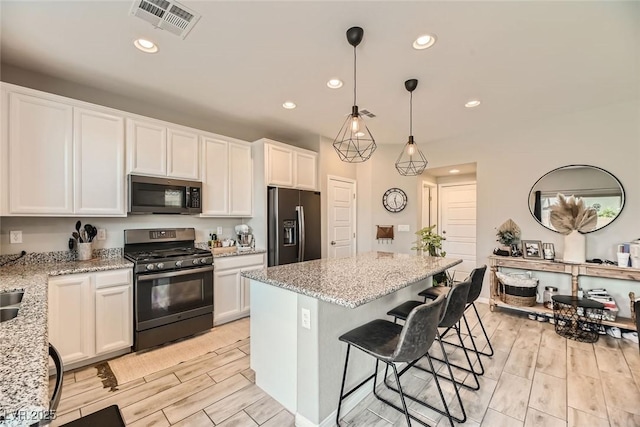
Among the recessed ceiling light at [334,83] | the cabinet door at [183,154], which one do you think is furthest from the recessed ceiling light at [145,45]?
the recessed ceiling light at [334,83]

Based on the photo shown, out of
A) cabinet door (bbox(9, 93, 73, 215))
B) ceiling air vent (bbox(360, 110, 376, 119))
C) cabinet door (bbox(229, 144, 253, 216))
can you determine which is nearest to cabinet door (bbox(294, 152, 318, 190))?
cabinet door (bbox(229, 144, 253, 216))

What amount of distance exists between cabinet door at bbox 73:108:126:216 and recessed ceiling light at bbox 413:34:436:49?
289 cm

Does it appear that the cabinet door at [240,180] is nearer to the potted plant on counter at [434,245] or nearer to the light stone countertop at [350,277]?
the light stone countertop at [350,277]

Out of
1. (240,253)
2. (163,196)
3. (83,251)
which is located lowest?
(240,253)

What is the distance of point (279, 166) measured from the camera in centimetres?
398

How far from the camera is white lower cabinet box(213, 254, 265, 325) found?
11.0ft

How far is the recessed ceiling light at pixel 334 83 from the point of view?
108 inches

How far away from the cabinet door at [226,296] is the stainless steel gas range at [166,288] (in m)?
0.12

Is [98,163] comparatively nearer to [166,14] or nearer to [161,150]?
[161,150]

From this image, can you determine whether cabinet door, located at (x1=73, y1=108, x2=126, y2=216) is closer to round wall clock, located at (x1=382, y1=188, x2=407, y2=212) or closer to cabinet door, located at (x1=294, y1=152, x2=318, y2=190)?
cabinet door, located at (x1=294, y1=152, x2=318, y2=190)

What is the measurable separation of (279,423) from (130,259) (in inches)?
84.4

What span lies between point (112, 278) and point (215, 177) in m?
1.60

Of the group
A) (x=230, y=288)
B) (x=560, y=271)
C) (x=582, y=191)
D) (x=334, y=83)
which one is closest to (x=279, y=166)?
(x=334, y=83)

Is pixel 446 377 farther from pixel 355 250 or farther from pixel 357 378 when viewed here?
pixel 355 250
